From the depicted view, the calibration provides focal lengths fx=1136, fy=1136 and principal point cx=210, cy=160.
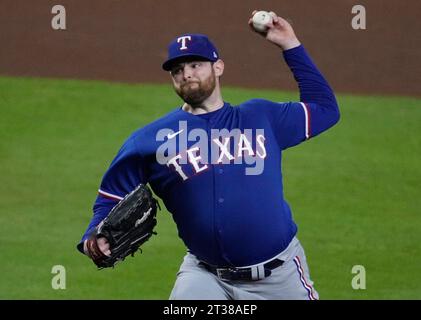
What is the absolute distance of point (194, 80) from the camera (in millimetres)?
5707

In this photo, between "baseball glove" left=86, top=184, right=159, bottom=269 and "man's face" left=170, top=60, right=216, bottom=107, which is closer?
"baseball glove" left=86, top=184, right=159, bottom=269

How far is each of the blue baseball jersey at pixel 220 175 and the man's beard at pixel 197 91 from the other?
0.08 meters

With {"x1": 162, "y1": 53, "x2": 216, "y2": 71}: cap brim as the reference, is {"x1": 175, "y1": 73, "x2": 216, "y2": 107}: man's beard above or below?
below

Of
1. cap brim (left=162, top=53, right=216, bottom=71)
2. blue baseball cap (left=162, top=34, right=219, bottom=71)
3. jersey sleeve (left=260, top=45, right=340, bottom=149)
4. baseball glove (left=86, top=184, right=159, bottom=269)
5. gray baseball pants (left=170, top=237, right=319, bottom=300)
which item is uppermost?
blue baseball cap (left=162, top=34, right=219, bottom=71)

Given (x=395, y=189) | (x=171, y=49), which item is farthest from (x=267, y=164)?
(x=395, y=189)

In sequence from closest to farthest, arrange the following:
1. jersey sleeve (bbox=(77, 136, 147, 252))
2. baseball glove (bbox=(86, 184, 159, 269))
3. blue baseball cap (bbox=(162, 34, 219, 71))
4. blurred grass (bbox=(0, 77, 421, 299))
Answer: baseball glove (bbox=(86, 184, 159, 269))
jersey sleeve (bbox=(77, 136, 147, 252))
blue baseball cap (bbox=(162, 34, 219, 71))
blurred grass (bbox=(0, 77, 421, 299))

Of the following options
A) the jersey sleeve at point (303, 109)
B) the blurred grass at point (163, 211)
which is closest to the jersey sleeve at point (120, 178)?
the jersey sleeve at point (303, 109)

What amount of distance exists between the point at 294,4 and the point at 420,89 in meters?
1.74

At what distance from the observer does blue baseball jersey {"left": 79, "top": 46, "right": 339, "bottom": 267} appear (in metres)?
5.57

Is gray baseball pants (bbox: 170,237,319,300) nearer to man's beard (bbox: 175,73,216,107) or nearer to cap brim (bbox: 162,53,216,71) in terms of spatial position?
man's beard (bbox: 175,73,216,107)

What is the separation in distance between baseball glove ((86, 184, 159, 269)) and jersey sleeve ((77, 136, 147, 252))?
82 mm

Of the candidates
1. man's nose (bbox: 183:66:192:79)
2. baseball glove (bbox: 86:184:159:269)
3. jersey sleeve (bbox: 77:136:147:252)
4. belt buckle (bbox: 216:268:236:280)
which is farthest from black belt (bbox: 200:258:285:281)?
man's nose (bbox: 183:66:192:79)

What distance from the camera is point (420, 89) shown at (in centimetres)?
1295

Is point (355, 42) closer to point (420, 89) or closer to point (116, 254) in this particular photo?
point (420, 89)
